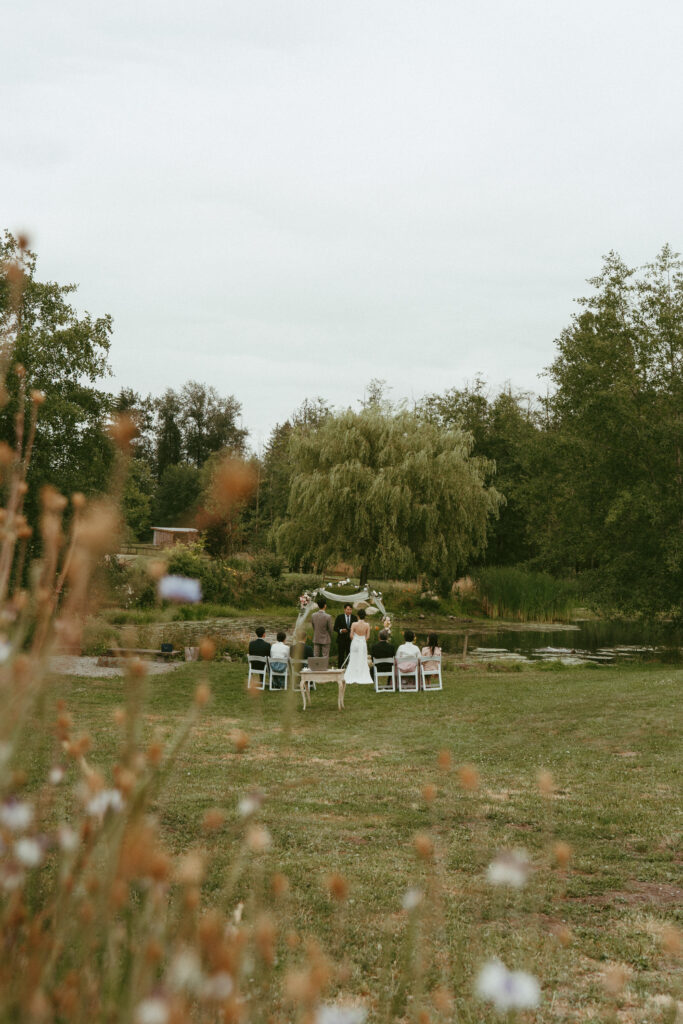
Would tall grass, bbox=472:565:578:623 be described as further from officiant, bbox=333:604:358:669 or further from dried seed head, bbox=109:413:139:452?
dried seed head, bbox=109:413:139:452

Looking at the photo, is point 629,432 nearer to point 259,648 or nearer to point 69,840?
point 259,648

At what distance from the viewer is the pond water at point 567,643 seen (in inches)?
816

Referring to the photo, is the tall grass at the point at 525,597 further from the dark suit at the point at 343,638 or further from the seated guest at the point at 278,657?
the seated guest at the point at 278,657

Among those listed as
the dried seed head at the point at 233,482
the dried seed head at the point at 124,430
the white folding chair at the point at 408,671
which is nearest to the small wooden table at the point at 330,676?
the white folding chair at the point at 408,671

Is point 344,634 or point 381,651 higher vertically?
point 344,634

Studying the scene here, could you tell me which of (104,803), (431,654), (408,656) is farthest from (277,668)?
(104,803)

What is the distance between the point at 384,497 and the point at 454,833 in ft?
69.0

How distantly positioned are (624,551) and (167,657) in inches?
489

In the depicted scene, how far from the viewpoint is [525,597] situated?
31.1 metres

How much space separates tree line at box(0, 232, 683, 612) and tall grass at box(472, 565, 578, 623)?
2.06 m

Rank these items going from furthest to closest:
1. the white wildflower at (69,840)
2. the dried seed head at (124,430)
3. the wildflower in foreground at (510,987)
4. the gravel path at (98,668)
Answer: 1. the gravel path at (98,668)
2. the dried seed head at (124,430)
3. the white wildflower at (69,840)
4. the wildflower in foreground at (510,987)

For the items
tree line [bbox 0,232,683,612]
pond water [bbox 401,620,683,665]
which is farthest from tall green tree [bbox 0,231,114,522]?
pond water [bbox 401,620,683,665]

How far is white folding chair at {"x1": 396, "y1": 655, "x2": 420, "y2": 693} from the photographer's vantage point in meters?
14.4

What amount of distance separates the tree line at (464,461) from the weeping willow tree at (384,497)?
5 cm
